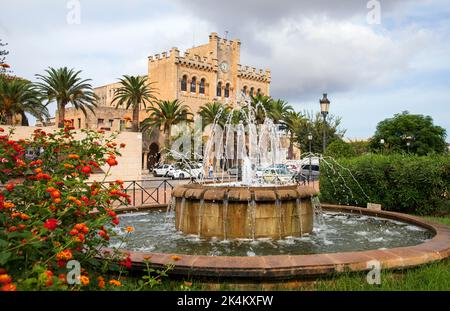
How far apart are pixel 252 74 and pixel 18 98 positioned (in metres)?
39.1

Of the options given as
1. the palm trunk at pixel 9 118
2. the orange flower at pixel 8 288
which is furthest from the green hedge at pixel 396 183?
the palm trunk at pixel 9 118

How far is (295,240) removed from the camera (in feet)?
23.9

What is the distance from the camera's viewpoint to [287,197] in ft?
23.8

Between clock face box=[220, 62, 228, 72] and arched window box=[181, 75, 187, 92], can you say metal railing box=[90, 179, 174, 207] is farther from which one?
clock face box=[220, 62, 228, 72]

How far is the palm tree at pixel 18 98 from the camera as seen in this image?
27.0 meters

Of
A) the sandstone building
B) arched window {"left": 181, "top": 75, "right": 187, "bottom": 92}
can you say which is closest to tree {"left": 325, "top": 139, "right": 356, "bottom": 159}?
the sandstone building

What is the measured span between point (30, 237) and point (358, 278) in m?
3.42

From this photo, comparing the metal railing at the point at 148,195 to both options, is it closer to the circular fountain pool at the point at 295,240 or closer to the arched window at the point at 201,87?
the circular fountain pool at the point at 295,240

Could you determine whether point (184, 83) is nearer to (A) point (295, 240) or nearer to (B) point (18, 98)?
(B) point (18, 98)

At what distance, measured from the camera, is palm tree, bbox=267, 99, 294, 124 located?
151 feet

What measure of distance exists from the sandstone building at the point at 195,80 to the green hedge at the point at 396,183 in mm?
34722

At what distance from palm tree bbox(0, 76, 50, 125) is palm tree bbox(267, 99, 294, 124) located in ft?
83.0

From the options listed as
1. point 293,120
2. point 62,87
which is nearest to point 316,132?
point 293,120

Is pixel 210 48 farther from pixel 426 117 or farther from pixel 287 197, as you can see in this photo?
pixel 287 197
